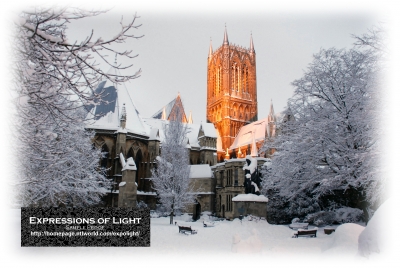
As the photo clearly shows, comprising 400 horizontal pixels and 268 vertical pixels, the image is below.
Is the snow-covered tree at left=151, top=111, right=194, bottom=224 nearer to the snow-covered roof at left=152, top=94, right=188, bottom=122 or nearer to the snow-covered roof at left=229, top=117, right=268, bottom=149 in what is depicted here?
the snow-covered roof at left=152, top=94, right=188, bottom=122

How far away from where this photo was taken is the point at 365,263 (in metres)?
7.06

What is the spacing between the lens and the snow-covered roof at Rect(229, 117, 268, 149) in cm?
4253

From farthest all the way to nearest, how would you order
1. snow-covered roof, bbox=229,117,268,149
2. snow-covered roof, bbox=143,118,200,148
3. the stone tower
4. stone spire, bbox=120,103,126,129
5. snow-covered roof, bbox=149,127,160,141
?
the stone tower < snow-covered roof, bbox=229,117,268,149 < snow-covered roof, bbox=143,118,200,148 < snow-covered roof, bbox=149,127,160,141 < stone spire, bbox=120,103,126,129

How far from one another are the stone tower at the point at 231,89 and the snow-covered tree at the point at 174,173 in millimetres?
23017

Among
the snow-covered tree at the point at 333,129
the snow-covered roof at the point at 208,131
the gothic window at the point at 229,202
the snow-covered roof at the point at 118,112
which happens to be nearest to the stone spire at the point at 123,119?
the snow-covered roof at the point at 118,112

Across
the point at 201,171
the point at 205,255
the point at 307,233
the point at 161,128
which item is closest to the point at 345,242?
the point at 205,255

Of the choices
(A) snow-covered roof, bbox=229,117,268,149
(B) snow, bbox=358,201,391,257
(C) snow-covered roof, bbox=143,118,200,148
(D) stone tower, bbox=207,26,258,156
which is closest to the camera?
(B) snow, bbox=358,201,391,257

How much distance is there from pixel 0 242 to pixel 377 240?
7737 millimetres

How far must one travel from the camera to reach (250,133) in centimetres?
4522

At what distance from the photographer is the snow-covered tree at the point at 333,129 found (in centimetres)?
1069

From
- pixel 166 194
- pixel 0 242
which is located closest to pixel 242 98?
pixel 166 194

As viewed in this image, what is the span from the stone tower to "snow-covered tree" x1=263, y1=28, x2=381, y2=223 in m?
34.8
